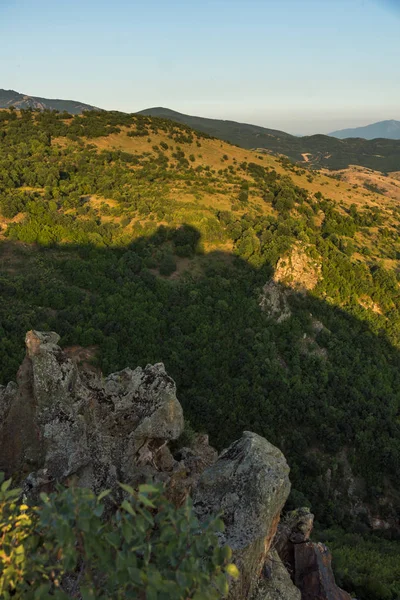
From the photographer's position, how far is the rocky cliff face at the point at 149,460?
11016mm

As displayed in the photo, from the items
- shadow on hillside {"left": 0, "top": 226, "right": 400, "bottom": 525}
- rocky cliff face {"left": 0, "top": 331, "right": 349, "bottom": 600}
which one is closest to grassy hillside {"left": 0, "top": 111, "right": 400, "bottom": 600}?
shadow on hillside {"left": 0, "top": 226, "right": 400, "bottom": 525}

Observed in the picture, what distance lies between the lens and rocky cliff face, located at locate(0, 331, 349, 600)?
36.1 ft

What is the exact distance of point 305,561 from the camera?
13570mm

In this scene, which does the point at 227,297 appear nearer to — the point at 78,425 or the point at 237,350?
the point at 237,350

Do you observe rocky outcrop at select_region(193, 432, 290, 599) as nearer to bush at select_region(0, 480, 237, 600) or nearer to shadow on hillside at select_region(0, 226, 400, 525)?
bush at select_region(0, 480, 237, 600)

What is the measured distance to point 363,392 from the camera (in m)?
36.6

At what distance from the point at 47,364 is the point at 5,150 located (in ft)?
198

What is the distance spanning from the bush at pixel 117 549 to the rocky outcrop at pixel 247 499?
6.30 metres

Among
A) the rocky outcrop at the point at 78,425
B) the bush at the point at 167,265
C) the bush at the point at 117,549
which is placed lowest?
the bush at the point at 167,265

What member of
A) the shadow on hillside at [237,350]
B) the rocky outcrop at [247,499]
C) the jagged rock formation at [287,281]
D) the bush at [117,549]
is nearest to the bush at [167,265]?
the shadow on hillside at [237,350]

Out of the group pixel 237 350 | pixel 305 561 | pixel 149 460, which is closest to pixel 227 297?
pixel 237 350

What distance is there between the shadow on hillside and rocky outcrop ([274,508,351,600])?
13426mm

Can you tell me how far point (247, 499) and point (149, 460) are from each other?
15.3 ft

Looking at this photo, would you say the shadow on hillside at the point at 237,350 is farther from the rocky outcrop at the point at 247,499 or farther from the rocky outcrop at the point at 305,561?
the rocky outcrop at the point at 247,499
